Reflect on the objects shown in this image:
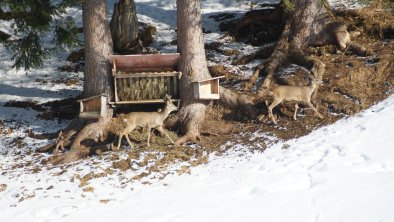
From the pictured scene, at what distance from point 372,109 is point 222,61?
5601 mm

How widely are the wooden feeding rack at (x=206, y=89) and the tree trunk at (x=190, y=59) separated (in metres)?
0.28

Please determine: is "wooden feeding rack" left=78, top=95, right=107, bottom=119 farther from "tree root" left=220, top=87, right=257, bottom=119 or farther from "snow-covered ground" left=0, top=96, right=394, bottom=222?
"tree root" left=220, top=87, right=257, bottom=119

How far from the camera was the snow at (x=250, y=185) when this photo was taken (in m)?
8.21

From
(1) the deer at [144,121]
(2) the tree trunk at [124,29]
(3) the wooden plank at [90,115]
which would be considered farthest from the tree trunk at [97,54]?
(2) the tree trunk at [124,29]

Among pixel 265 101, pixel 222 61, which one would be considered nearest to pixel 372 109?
pixel 265 101

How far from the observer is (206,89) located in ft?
39.1

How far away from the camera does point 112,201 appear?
357 inches

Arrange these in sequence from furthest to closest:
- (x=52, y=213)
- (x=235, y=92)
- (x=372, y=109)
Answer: (x=235, y=92) → (x=372, y=109) → (x=52, y=213)

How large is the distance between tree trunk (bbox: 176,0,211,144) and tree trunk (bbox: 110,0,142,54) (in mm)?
6037

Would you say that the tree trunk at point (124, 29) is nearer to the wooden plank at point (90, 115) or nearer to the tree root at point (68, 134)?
the tree root at point (68, 134)

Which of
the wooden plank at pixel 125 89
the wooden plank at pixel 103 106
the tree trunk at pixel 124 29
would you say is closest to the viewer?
the wooden plank at pixel 103 106

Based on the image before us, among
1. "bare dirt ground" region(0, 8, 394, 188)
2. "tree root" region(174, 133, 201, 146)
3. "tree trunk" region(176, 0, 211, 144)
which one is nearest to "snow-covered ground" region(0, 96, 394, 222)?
"bare dirt ground" region(0, 8, 394, 188)

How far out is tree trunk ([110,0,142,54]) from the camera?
1816 centimetres

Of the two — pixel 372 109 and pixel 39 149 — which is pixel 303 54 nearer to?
pixel 372 109
